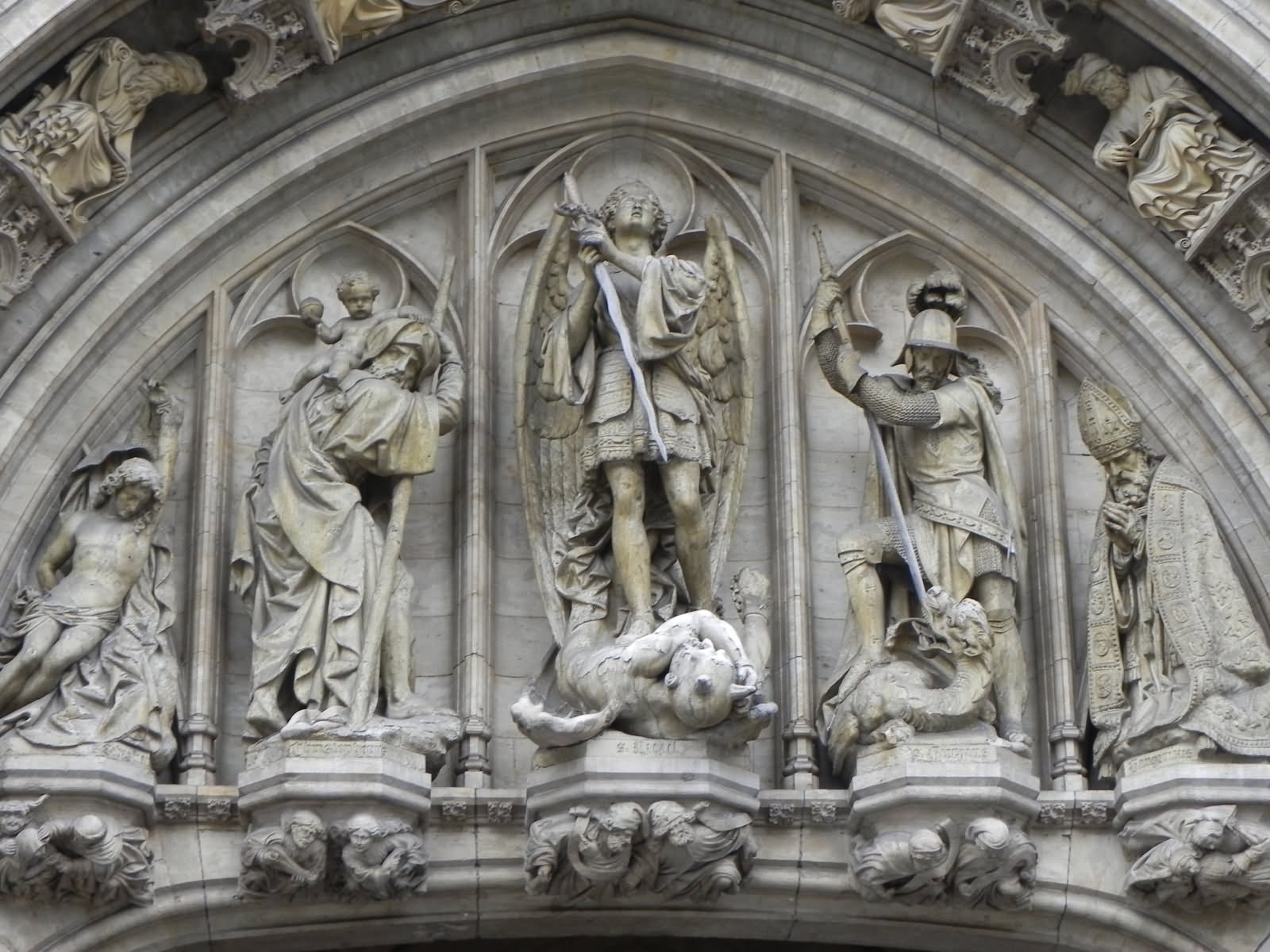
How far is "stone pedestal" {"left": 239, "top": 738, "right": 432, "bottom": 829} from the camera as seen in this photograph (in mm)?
14086

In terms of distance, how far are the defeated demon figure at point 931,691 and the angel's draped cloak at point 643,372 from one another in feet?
3.89

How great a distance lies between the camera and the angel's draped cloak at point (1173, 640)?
14.5 meters

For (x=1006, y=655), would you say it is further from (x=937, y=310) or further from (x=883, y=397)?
(x=937, y=310)

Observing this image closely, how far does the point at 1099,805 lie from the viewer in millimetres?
14547

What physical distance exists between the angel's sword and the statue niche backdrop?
740 mm

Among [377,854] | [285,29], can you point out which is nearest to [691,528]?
[377,854]

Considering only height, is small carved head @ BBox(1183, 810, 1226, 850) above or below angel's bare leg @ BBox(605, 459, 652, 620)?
below

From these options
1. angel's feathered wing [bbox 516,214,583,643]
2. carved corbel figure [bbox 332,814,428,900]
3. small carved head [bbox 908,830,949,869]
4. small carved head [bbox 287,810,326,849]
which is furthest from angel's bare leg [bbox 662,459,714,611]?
small carved head [bbox 287,810,326,849]

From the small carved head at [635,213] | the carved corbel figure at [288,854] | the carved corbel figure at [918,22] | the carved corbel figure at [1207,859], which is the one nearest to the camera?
the carved corbel figure at [288,854]

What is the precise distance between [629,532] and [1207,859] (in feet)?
9.04

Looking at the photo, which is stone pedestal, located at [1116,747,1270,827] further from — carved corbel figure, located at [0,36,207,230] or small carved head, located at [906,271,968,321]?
carved corbel figure, located at [0,36,207,230]

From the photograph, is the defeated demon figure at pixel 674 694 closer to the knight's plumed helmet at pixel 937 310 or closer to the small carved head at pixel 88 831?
the small carved head at pixel 88 831

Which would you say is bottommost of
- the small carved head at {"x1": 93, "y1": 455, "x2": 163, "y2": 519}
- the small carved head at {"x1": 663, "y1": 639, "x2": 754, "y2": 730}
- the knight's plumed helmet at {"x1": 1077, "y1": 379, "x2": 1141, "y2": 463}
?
the small carved head at {"x1": 663, "y1": 639, "x2": 754, "y2": 730}

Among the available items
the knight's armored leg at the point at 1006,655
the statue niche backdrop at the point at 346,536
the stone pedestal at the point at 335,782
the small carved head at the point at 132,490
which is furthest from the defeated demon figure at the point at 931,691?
the small carved head at the point at 132,490
